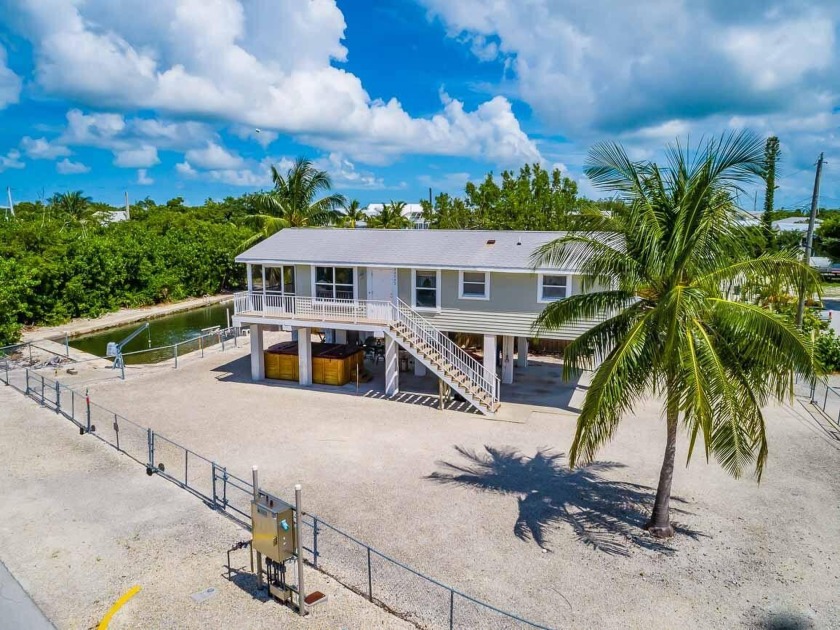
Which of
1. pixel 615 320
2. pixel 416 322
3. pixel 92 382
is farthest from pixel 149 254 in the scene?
pixel 615 320

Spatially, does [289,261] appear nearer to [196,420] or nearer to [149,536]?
[196,420]

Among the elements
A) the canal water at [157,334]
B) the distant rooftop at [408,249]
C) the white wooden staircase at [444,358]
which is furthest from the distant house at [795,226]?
the canal water at [157,334]

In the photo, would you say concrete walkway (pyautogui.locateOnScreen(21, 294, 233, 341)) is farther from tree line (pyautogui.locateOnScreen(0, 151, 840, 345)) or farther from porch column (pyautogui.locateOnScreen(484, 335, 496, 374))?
porch column (pyautogui.locateOnScreen(484, 335, 496, 374))

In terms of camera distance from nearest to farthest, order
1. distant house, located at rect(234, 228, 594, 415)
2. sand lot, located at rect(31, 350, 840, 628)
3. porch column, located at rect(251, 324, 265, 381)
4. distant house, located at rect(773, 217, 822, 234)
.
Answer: sand lot, located at rect(31, 350, 840, 628) → distant house, located at rect(234, 228, 594, 415) → porch column, located at rect(251, 324, 265, 381) → distant house, located at rect(773, 217, 822, 234)

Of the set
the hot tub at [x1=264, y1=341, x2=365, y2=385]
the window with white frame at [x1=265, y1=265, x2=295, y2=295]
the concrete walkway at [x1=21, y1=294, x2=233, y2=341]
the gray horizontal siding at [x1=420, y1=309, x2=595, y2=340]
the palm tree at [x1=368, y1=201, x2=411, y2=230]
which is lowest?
the concrete walkway at [x1=21, y1=294, x2=233, y2=341]

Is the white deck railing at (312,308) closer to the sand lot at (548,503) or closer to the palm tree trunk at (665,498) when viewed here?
the sand lot at (548,503)

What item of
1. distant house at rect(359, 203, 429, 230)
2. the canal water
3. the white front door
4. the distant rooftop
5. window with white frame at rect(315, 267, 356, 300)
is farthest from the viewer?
distant house at rect(359, 203, 429, 230)

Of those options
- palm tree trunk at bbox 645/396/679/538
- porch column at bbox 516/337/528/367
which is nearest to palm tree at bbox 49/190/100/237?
porch column at bbox 516/337/528/367
